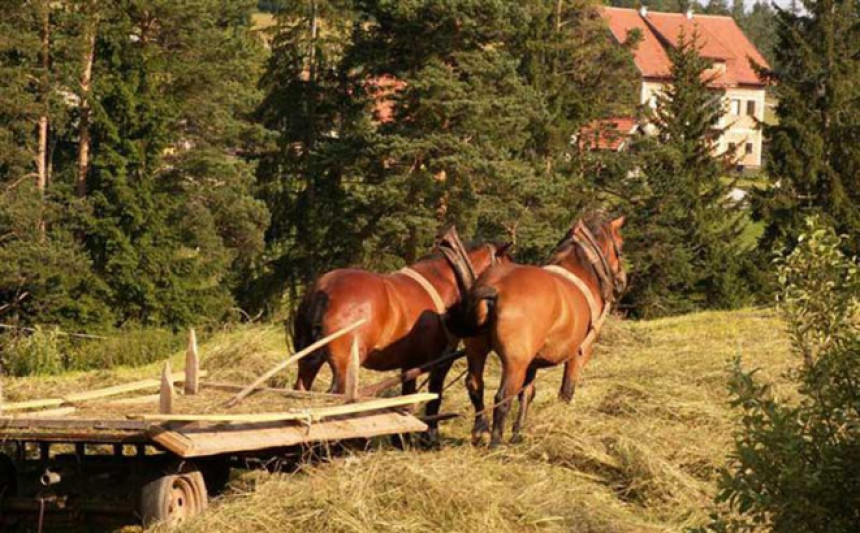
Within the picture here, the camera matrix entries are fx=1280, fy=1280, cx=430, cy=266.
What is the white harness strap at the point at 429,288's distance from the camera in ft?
32.2

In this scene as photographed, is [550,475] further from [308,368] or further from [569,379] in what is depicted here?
[569,379]

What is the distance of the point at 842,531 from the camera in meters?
4.65

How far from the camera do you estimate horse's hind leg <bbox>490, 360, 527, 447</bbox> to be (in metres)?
9.26

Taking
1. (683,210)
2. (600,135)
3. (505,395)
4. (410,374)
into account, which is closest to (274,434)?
(410,374)

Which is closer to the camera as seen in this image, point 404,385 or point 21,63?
point 404,385

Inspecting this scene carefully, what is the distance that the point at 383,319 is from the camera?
30.6ft

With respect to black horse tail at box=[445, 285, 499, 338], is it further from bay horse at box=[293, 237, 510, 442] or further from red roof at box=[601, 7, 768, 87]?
red roof at box=[601, 7, 768, 87]

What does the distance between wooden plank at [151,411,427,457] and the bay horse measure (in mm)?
978

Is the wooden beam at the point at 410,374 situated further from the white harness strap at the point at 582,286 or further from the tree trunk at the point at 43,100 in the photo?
the tree trunk at the point at 43,100

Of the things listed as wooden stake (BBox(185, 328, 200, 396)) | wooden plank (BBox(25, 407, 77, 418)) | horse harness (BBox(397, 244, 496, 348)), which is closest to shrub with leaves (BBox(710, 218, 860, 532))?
wooden stake (BBox(185, 328, 200, 396))

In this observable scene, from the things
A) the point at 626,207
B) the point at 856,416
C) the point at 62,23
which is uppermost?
the point at 62,23

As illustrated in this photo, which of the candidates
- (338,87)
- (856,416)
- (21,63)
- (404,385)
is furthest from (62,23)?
(856,416)

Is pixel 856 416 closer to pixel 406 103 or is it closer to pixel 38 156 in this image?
pixel 406 103

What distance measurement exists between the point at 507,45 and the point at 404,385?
89.4 feet
